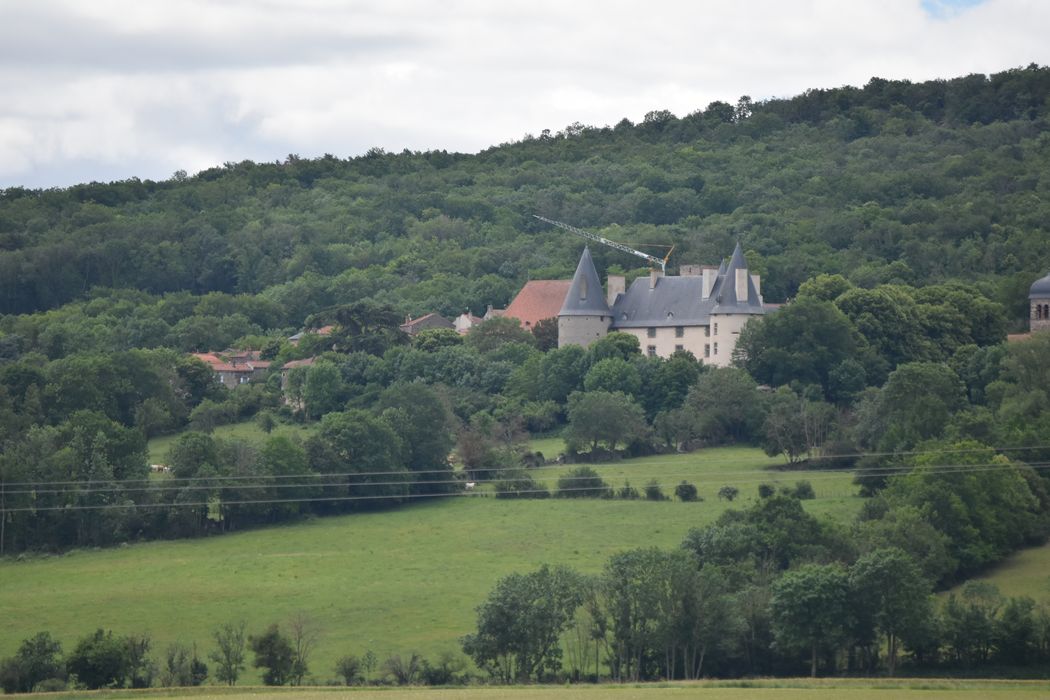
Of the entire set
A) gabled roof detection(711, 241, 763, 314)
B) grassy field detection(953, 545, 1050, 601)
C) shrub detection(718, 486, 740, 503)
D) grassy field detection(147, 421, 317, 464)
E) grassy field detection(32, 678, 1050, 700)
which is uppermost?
gabled roof detection(711, 241, 763, 314)

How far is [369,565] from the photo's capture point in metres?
78.9

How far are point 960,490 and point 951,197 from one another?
276 feet

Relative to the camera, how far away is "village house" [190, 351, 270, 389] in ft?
411

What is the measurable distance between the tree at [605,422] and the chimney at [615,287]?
22755mm

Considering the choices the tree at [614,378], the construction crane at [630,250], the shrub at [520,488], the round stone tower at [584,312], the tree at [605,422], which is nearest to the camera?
the shrub at [520,488]

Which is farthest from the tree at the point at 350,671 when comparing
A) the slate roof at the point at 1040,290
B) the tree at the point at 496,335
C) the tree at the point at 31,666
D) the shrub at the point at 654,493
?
the slate roof at the point at 1040,290

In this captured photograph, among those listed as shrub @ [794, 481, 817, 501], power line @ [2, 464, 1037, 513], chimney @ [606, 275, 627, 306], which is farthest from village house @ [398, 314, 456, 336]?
shrub @ [794, 481, 817, 501]

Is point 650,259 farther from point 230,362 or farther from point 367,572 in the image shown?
point 367,572

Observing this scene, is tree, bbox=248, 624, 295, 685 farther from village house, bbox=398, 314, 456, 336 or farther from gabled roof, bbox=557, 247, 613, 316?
village house, bbox=398, 314, 456, 336

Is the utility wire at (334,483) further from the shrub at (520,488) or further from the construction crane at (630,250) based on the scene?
the construction crane at (630,250)

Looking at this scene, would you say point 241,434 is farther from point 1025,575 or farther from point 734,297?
point 1025,575

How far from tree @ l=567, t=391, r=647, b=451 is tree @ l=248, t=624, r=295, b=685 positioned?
3650cm

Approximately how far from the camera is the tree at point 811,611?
207 feet

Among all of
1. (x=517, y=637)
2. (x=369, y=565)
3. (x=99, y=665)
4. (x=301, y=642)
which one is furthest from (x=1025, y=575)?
(x=99, y=665)
